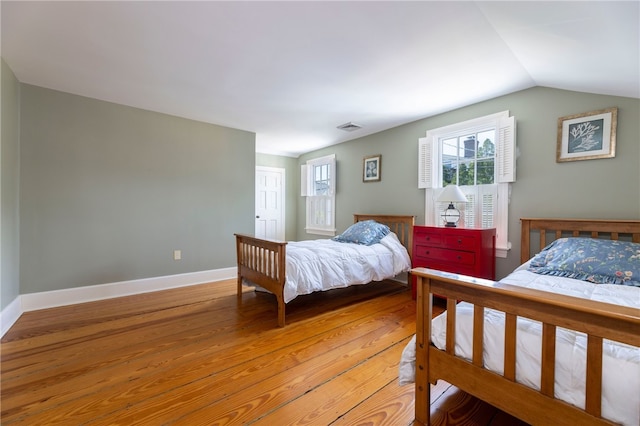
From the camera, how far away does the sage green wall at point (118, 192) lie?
2787mm

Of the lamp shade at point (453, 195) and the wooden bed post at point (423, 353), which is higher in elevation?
the lamp shade at point (453, 195)

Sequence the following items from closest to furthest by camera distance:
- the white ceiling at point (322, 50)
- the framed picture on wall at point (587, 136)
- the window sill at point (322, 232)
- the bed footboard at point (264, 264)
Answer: the white ceiling at point (322, 50) < the framed picture on wall at point (587, 136) < the bed footboard at point (264, 264) < the window sill at point (322, 232)

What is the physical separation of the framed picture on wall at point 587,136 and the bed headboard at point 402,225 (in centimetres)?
161

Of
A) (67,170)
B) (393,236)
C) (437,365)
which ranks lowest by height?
(437,365)

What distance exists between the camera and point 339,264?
2.89 m

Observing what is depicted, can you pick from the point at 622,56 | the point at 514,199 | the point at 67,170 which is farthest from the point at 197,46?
the point at 514,199

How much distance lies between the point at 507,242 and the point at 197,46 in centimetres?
327

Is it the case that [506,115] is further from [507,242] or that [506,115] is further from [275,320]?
[275,320]

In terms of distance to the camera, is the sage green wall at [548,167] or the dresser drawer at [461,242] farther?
the dresser drawer at [461,242]

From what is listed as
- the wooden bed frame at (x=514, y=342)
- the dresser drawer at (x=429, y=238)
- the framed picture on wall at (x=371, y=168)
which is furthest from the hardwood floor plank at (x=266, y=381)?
the framed picture on wall at (x=371, y=168)

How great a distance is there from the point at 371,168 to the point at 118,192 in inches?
131

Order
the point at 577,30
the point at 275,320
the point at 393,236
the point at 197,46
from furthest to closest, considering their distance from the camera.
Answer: the point at 393,236, the point at 275,320, the point at 197,46, the point at 577,30

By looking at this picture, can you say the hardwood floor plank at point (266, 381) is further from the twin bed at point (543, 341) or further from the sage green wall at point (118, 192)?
the sage green wall at point (118, 192)

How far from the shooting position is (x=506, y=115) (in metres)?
2.75
